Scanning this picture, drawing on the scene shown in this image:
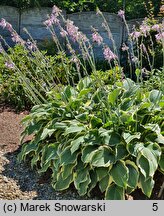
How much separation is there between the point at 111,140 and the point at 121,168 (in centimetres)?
27

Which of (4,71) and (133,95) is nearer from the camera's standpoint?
(133,95)

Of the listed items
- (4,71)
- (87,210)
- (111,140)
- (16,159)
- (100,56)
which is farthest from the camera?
(100,56)

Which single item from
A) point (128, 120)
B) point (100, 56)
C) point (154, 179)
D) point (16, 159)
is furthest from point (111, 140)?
point (100, 56)

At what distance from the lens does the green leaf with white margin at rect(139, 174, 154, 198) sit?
3.86 metres

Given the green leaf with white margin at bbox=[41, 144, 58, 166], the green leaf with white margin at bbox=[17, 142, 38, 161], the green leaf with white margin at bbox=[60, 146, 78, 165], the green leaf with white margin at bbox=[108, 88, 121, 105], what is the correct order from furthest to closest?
the green leaf with white margin at bbox=[17, 142, 38, 161] < the green leaf with white margin at bbox=[108, 88, 121, 105] < the green leaf with white margin at bbox=[41, 144, 58, 166] < the green leaf with white margin at bbox=[60, 146, 78, 165]

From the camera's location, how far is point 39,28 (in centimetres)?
781

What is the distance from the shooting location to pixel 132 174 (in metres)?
3.90

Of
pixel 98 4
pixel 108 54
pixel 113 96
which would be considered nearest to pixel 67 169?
pixel 113 96

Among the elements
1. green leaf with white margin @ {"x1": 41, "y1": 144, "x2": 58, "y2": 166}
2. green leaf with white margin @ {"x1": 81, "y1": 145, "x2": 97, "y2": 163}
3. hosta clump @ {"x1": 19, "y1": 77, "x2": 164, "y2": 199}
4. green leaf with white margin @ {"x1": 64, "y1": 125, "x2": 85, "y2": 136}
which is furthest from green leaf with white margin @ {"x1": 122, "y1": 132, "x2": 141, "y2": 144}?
green leaf with white margin @ {"x1": 41, "y1": 144, "x2": 58, "y2": 166}

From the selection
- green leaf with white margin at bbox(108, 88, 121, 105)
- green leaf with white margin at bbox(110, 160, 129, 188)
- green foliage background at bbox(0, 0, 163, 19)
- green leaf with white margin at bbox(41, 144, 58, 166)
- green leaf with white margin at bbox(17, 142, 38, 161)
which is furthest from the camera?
green foliage background at bbox(0, 0, 163, 19)

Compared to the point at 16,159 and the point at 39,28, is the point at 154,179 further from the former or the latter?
the point at 39,28

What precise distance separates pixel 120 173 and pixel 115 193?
169mm

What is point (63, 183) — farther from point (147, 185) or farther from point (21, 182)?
point (147, 185)

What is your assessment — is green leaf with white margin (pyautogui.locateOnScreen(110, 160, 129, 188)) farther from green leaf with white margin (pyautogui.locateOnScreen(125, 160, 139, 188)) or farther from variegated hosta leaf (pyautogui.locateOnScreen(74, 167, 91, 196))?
variegated hosta leaf (pyautogui.locateOnScreen(74, 167, 91, 196))
